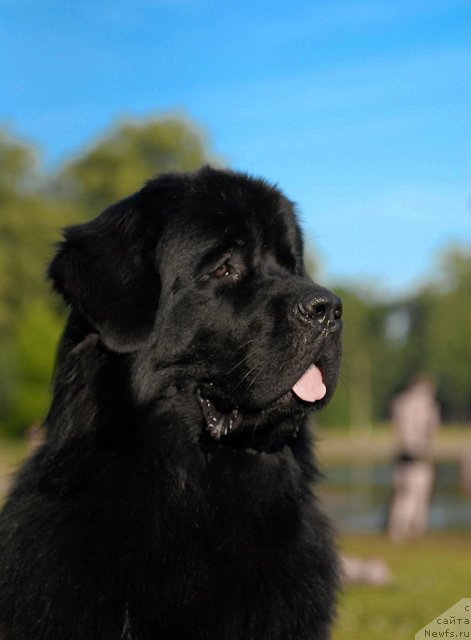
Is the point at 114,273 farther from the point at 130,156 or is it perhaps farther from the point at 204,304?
the point at 130,156

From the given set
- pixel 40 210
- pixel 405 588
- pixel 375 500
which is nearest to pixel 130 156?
pixel 40 210

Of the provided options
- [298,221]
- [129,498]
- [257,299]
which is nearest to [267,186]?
[298,221]

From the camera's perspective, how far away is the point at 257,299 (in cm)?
396

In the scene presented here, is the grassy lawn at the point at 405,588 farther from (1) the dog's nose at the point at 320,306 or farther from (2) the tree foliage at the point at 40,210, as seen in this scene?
(2) the tree foliage at the point at 40,210

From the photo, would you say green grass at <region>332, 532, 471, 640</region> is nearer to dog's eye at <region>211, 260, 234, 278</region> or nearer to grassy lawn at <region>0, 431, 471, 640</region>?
grassy lawn at <region>0, 431, 471, 640</region>

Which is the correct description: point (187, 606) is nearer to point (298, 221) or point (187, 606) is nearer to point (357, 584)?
point (298, 221)

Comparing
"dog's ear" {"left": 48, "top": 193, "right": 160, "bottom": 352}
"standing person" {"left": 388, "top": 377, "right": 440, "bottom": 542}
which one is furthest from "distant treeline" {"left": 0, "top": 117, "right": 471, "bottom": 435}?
"dog's ear" {"left": 48, "top": 193, "right": 160, "bottom": 352}

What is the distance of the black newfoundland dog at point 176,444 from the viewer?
3.62m

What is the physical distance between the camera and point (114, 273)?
3.88 metres

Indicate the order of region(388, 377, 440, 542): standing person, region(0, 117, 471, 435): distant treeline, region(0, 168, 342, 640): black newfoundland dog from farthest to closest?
region(0, 117, 471, 435): distant treeline
region(388, 377, 440, 542): standing person
region(0, 168, 342, 640): black newfoundland dog

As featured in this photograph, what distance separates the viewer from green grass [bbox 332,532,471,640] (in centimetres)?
730

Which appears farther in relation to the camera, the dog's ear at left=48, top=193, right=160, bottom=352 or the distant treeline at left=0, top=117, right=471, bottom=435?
the distant treeline at left=0, top=117, right=471, bottom=435

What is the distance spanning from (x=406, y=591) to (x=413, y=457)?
283 inches

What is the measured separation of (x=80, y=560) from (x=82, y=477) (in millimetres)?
319
